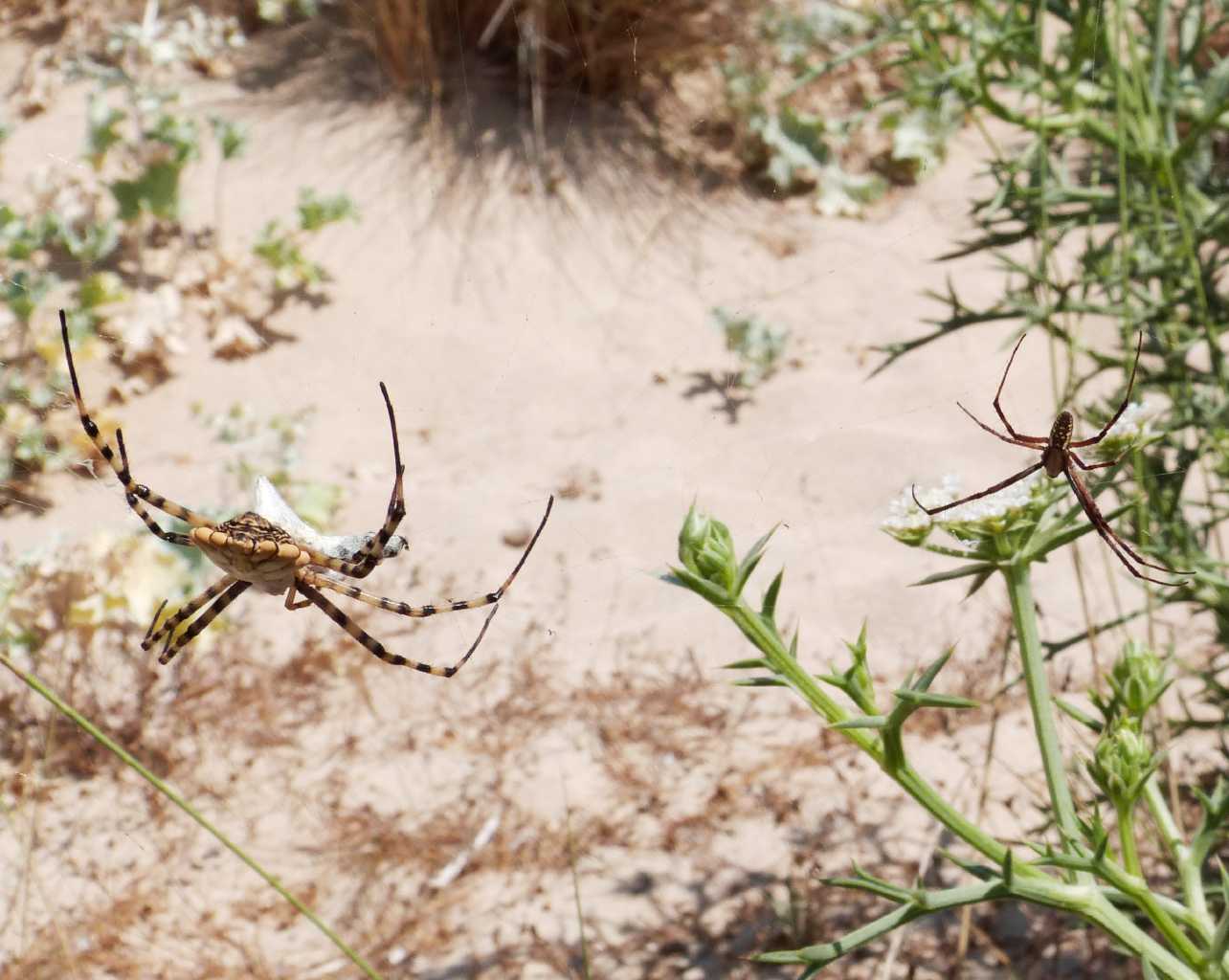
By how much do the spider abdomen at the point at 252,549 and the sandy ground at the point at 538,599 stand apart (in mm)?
412

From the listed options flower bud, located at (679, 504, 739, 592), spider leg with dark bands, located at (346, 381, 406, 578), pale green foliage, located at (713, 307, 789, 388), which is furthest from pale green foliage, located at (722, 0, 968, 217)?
flower bud, located at (679, 504, 739, 592)

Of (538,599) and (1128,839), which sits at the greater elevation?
(1128,839)

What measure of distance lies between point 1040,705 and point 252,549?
624mm

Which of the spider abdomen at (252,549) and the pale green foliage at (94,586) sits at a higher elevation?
the spider abdomen at (252,549)

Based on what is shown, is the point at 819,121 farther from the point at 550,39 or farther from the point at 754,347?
the point at 754,347

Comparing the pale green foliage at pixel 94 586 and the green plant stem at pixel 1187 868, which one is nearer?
the green plant stem at pixel 1187 868

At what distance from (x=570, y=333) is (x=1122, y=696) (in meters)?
3.10

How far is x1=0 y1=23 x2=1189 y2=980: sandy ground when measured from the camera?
89.4 inches

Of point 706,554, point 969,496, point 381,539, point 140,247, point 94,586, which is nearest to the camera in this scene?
point 706,554

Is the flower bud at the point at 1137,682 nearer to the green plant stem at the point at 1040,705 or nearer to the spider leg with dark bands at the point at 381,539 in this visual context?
the green plant stem at the point at 1040,705

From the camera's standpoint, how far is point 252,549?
1071 millimetres

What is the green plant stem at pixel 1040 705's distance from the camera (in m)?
0.93

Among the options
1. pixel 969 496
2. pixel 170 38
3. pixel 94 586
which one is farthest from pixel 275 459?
pixel 969 496

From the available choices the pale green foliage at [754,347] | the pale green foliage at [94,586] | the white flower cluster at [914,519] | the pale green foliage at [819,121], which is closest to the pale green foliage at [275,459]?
the pale green foliage at [94,586]
